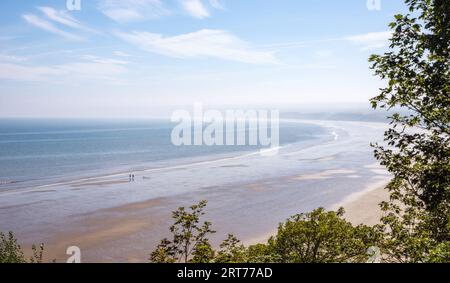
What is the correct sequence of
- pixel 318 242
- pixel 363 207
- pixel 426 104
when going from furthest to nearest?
pixel 363 207 < pixel 318 242 < pixel 426 104

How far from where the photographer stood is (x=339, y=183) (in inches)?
2435

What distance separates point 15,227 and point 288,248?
37739mm

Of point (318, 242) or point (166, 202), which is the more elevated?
point (318, 242)

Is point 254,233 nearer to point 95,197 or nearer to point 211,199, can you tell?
point 211,199

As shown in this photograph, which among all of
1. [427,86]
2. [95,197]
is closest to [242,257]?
[427,86]

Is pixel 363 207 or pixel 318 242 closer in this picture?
pixel 318 242
